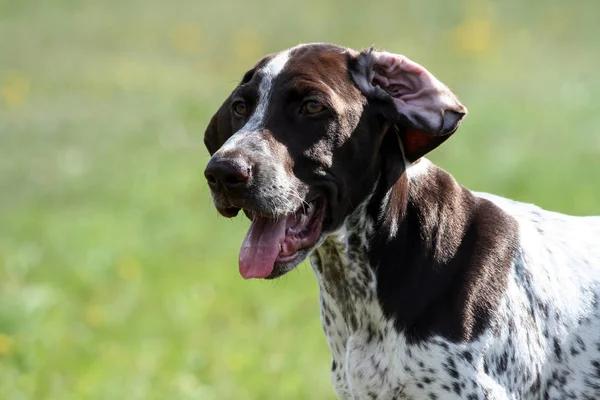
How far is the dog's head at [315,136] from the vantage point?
402 cm

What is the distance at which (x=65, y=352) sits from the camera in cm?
712

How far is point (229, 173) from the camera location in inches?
153

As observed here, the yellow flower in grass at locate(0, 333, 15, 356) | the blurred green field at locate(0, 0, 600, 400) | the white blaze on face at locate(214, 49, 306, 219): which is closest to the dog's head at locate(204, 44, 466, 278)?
the white blaze on face at locate(214, 49, 306, 219)

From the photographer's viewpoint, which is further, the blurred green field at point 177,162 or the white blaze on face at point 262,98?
the blurred green field at point 177,162

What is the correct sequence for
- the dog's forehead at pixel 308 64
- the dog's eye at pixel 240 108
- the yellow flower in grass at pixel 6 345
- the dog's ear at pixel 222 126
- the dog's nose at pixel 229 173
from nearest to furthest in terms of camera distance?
→ the dog's nose at pixel 229 173, the dog's forehead at pixel 308 64, the dog's eye at pixel 240 108, the dog's ear at pixel 222 126, the yellow flower in grass at pixel 6 345

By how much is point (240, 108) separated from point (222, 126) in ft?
0.73

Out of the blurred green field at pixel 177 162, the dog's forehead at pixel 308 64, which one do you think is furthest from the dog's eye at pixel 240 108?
the blurred green field at pixel 177 162

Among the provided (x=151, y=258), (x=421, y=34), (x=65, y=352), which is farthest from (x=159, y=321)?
(x=421, y=34)

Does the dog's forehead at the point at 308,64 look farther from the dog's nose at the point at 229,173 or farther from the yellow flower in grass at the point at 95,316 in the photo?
the yellow flower in grass at the point at 95,316

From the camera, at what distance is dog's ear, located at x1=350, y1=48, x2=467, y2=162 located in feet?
13.5

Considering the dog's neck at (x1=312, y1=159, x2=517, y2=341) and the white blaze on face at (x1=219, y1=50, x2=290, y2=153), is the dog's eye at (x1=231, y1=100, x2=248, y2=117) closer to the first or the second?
the white blaze on face at (x1=219, y1=50, x2=290, y2=153)

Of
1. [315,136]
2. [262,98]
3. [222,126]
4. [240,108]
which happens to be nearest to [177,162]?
[222,126]

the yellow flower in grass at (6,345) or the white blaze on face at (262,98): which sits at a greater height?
the white blaze on face at (262,98)

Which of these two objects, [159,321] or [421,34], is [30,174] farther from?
[421,34]
